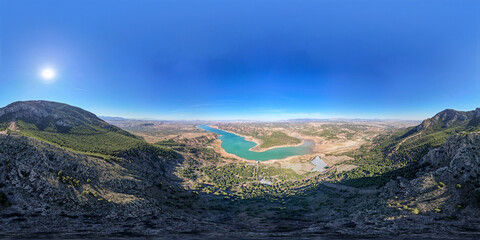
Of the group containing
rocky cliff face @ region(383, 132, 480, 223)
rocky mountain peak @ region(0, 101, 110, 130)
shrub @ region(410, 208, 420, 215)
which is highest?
rocky mountain peak @ region(0, 101, 110, 130)

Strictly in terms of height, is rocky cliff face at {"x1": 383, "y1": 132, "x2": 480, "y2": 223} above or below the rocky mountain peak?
below

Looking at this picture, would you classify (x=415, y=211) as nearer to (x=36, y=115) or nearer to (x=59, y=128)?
(x=59, y=128)

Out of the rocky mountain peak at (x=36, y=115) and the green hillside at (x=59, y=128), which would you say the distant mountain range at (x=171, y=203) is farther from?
the rocky mountain peak at (x=36, y=115)

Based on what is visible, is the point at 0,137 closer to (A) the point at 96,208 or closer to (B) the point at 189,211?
(A) the point at 96,208

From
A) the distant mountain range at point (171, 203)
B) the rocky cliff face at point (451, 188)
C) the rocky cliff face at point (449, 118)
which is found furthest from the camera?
the rocky cliff face at point (449, 118)

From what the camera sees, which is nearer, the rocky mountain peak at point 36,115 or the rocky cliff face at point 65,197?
the rocky cliff face at point 65,197

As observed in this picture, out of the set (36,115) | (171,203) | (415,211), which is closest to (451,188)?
(415,211)

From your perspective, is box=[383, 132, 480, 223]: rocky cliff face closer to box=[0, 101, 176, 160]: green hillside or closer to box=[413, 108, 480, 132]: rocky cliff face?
box=[0, 101, 176, 160]: green hillside

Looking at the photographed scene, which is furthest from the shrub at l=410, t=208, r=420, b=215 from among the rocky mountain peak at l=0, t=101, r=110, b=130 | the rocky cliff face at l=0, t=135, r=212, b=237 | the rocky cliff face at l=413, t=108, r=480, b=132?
the rocky cliff face at l=413, t=108, r=480, b=132

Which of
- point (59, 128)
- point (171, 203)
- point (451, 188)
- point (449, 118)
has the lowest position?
point (171, 203)

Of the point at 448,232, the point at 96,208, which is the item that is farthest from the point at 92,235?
the point at 448,232

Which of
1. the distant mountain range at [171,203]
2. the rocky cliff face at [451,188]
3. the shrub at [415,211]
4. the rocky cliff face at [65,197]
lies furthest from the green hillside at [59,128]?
the rocky cliff face at [451,188]
